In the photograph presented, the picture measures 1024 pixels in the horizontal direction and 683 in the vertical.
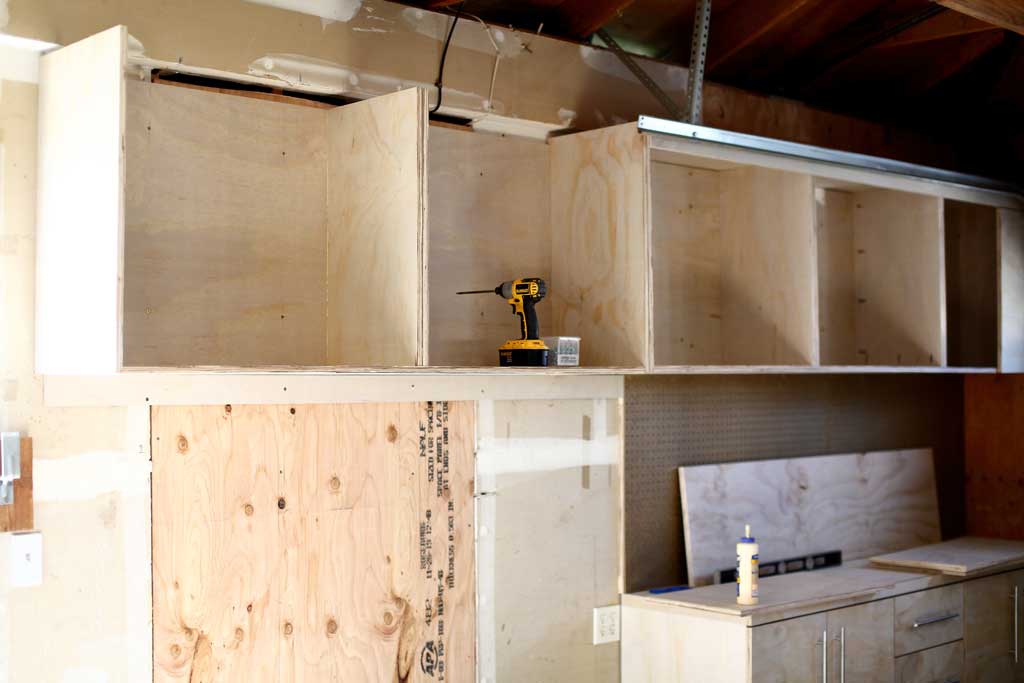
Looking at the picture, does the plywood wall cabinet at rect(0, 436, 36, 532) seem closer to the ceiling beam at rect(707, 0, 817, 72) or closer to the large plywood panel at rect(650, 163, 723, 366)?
the large plywood panel at rect(650, 163, 723, 366)

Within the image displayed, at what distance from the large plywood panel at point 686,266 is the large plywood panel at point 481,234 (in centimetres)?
48

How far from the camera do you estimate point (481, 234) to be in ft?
10.4

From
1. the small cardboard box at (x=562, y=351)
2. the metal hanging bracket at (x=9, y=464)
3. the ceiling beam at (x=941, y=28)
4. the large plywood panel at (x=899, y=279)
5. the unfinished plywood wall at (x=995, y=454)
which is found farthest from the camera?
the unfinished plywood wall at (x=995, y=454)

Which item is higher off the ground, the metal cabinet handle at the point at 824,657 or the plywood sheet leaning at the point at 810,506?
the plywood sheet leaning at the point at 810,506

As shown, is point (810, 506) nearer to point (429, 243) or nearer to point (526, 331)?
point (526, 331)

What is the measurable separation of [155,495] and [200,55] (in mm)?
1037

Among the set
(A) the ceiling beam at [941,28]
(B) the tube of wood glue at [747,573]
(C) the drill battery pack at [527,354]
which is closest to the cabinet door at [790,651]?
(B) the tube of wood glue at [747,573]

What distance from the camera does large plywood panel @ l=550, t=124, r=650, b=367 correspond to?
10.2ft

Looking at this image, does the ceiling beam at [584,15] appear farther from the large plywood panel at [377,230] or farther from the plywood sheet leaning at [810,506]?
the plywood sheet leaning at [810,506]

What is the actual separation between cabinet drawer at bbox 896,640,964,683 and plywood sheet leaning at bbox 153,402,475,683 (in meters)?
1.48

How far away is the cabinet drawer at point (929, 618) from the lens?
355 cm

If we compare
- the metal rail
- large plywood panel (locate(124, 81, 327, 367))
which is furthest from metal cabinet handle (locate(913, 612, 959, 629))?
large plywood panel (locate(124, 81, 327, 367))

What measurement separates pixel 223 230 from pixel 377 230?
1.22 ft

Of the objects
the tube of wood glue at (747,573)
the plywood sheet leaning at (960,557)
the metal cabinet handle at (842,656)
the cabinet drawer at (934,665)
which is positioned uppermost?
the tube of wood glue at (747,573)
